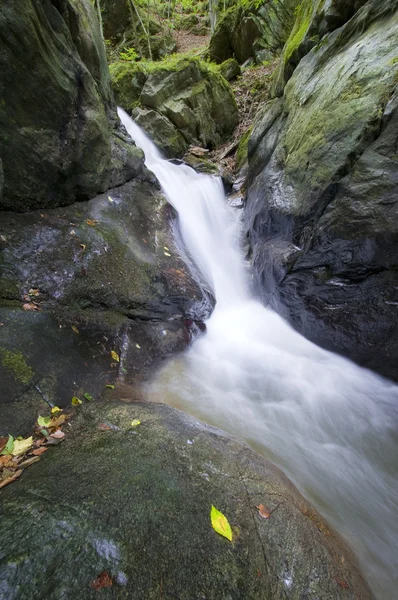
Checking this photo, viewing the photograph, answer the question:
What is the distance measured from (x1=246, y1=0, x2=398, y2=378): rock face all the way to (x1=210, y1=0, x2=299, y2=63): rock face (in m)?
8.83

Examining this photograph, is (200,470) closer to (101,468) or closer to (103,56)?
(101,468)

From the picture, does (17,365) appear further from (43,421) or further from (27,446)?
(27,446)

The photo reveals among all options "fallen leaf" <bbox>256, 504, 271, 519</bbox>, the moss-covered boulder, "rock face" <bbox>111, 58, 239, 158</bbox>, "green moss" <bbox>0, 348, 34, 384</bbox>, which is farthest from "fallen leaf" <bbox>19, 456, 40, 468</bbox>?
the moss-covered boulder

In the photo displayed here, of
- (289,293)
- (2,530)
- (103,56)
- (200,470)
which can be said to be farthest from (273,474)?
(103,56)

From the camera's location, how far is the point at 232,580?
1.56 meters

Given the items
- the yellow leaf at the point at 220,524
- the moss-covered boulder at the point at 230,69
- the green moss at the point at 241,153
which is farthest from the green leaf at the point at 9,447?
the moss-covered boulder at the point at 230,69

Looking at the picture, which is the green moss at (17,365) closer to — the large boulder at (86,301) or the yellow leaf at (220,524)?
the large boulder at (86,301)

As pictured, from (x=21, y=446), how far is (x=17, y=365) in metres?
0.82

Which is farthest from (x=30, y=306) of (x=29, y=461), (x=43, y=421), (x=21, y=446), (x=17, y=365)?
(x=29, y=461)

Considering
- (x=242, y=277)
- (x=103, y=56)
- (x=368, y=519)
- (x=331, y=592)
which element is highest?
(x=103, y=56)

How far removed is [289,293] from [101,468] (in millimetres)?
4147

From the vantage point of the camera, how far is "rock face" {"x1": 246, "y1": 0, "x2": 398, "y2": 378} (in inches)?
147

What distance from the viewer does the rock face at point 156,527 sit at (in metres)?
1.37

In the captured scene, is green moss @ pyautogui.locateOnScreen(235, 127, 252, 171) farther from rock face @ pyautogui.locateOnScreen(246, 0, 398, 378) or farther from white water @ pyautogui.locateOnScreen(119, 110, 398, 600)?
white water @ pyautogui.locateOnScreen(119, 110, 398, 600)
